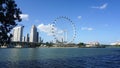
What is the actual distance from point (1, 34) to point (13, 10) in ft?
9.50

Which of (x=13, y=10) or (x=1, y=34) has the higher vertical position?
(x=13, y=10)

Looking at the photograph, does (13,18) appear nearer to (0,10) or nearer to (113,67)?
(0,10)

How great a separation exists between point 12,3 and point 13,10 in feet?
2.55

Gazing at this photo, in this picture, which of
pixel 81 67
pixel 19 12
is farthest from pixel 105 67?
pixel 19 12

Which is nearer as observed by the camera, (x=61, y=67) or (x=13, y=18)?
(x=13, y=18)

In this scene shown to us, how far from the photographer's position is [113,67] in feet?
188

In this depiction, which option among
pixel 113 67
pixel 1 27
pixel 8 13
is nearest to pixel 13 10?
pixel 8 13

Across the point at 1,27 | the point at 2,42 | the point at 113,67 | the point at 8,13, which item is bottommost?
the point at 113,67

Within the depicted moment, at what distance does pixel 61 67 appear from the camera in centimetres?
5759

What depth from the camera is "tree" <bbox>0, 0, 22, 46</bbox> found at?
22.4m

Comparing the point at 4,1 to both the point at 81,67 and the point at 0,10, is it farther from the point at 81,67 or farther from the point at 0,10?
the point at 81,67

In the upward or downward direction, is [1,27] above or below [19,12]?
below

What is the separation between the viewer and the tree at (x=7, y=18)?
73.6 ft

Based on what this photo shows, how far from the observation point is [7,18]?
890 inches
